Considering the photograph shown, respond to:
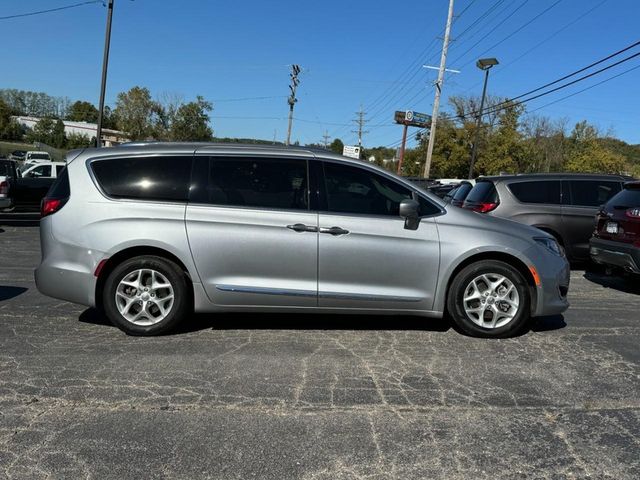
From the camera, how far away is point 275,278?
4.96 metres

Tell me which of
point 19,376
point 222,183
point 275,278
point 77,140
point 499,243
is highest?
point 77,140

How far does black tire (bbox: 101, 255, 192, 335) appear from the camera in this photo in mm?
4953

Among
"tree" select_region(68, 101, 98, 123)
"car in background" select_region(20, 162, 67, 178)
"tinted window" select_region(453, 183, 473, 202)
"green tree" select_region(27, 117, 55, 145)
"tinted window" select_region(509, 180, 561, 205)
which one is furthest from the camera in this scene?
"tree" select_region(68, 101, 98, 123)

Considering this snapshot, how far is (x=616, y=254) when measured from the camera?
7676mm

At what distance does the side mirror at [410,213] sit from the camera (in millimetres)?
4945

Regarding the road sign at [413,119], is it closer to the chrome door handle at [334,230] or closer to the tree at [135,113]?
the tree at [135,113]

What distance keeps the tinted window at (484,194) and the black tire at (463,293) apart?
458cm

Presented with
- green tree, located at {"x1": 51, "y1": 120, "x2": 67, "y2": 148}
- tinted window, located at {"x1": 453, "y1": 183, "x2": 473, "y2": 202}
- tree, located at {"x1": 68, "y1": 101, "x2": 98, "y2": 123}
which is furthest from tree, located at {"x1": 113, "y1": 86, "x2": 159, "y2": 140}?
tree, located at {"x1": 68, "y1": 101, "x2": 98, "y2": 123}

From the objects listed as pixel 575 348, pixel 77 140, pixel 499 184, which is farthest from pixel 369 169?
pixel 77 140

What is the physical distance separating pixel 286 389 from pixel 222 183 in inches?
82.7

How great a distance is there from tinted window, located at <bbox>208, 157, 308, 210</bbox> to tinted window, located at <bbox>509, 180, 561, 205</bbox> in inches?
222

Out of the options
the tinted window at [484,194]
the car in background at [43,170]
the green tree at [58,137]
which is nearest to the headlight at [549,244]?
the tinted window at [484,194]

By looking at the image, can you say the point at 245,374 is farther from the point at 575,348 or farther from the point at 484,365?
the point at 575,348

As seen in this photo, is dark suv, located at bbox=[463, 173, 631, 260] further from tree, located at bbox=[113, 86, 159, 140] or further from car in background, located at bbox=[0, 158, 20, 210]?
tree, located at bbox=[113, 86, 159, 140]
